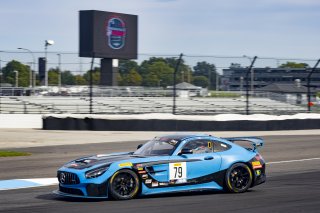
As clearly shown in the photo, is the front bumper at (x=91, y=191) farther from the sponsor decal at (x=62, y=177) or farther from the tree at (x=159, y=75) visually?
the tree at (x=159, y=75)

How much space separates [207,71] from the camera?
32125 mm

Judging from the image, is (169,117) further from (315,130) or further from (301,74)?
(301,74)

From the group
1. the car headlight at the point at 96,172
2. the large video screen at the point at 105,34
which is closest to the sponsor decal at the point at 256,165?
the car headlight at the point at 96,172

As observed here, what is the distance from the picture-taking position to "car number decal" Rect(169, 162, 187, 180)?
1082cm

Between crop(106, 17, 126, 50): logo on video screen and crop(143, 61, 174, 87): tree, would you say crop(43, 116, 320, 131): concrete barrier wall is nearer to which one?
crop(143, 61, 174, 87): tree

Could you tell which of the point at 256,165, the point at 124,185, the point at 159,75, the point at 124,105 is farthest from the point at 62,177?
the point at 124,105

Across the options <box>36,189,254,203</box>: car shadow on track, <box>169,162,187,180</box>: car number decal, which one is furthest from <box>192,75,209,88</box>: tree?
<box>169,162,187,180</box>: car number decal

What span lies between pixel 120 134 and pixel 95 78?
557 cm

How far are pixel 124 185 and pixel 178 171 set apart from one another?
996mm

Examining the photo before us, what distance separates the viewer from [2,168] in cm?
1534

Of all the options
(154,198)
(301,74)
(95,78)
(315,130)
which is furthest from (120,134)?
(154,198)

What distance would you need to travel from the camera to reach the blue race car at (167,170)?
1022 centimetres

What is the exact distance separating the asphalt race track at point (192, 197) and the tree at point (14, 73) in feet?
40.4

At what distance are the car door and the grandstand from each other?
1999 centimetres
